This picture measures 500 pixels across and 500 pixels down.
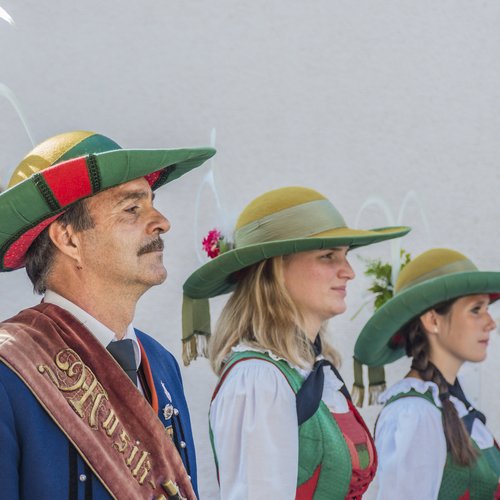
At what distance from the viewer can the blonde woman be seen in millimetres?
2729

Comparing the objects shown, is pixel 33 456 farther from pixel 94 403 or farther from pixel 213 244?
pixel 213 244

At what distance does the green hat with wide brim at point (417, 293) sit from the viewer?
12.4 ft

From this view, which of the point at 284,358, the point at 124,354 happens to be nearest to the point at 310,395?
the point at 284,358

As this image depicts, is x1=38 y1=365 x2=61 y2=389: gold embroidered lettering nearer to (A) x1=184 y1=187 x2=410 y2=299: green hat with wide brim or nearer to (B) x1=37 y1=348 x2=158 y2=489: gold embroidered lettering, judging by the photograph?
(B) x1=37 y1=348 x2=158 y2=489: gold embroidered lettering

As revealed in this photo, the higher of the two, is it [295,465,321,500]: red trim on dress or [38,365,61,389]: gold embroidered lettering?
[38,365,61,389]: gold embroidered lettering

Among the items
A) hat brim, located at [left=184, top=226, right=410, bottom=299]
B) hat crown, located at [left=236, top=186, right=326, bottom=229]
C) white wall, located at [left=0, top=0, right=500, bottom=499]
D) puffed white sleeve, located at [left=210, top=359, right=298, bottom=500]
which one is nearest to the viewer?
puffed white sleeve, located at [left=210, top=359, right=298, bottom=500]

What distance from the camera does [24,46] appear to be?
3998mm

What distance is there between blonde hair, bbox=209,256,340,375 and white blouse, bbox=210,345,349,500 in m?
0.13

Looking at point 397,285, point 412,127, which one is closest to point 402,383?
point 397,285

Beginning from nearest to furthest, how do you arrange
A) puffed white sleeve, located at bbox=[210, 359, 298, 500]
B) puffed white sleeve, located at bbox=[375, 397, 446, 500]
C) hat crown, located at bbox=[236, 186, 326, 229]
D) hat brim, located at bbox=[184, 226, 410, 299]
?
puffed white sleeve, located at bbox=[210, 359, 298, 500]
hat brim, located at bbox=[184, 226, 410, 299]
hat crown, located at bbox=[236, 186, 326, 229]
puffed white sleeve, located at bbox=[375, 397, 446, 500]

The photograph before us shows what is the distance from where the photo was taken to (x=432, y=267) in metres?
3.96

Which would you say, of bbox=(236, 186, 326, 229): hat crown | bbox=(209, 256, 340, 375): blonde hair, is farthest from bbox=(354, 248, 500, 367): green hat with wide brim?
bbox=(209, 256, 340, 375): blonde hair

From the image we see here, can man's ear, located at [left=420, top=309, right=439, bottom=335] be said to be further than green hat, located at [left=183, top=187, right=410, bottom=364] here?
Yes

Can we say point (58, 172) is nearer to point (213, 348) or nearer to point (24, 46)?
point (213, 348)
